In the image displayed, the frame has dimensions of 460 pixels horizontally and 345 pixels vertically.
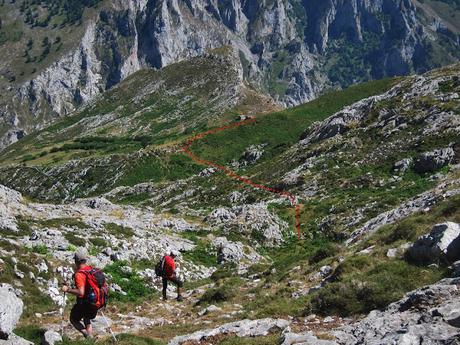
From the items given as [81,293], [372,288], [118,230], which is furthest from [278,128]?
[81,293]

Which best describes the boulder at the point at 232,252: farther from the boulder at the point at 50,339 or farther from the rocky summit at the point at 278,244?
the boulder at the point at 50,339

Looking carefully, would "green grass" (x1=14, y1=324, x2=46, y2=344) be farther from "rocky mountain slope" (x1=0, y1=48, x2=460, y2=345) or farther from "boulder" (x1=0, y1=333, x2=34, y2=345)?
"boulder" (x1=0, y1=333, x2=34, y2=345)

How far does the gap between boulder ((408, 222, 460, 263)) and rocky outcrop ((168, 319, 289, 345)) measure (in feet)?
16.3

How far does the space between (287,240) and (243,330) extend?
24.2 meters

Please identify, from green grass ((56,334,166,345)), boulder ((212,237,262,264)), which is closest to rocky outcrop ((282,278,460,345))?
green grass ((56,334,166,345))

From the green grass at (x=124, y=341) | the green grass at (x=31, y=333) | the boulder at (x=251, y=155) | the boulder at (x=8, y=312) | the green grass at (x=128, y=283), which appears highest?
the boulder at (x=8, y=312)

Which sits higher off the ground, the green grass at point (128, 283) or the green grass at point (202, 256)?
the green grass at point (128, 283)

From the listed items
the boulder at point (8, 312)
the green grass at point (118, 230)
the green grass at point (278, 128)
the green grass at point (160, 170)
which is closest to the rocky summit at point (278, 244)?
the boulder at point (8, 312)

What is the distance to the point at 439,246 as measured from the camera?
14.3 metres

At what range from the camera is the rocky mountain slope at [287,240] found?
12922 millimetres

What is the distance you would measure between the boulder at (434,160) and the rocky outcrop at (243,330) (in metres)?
30.4

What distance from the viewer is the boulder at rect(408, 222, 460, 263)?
13.9m

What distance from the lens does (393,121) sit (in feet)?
174

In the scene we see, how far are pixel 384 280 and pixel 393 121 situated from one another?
42747mm
